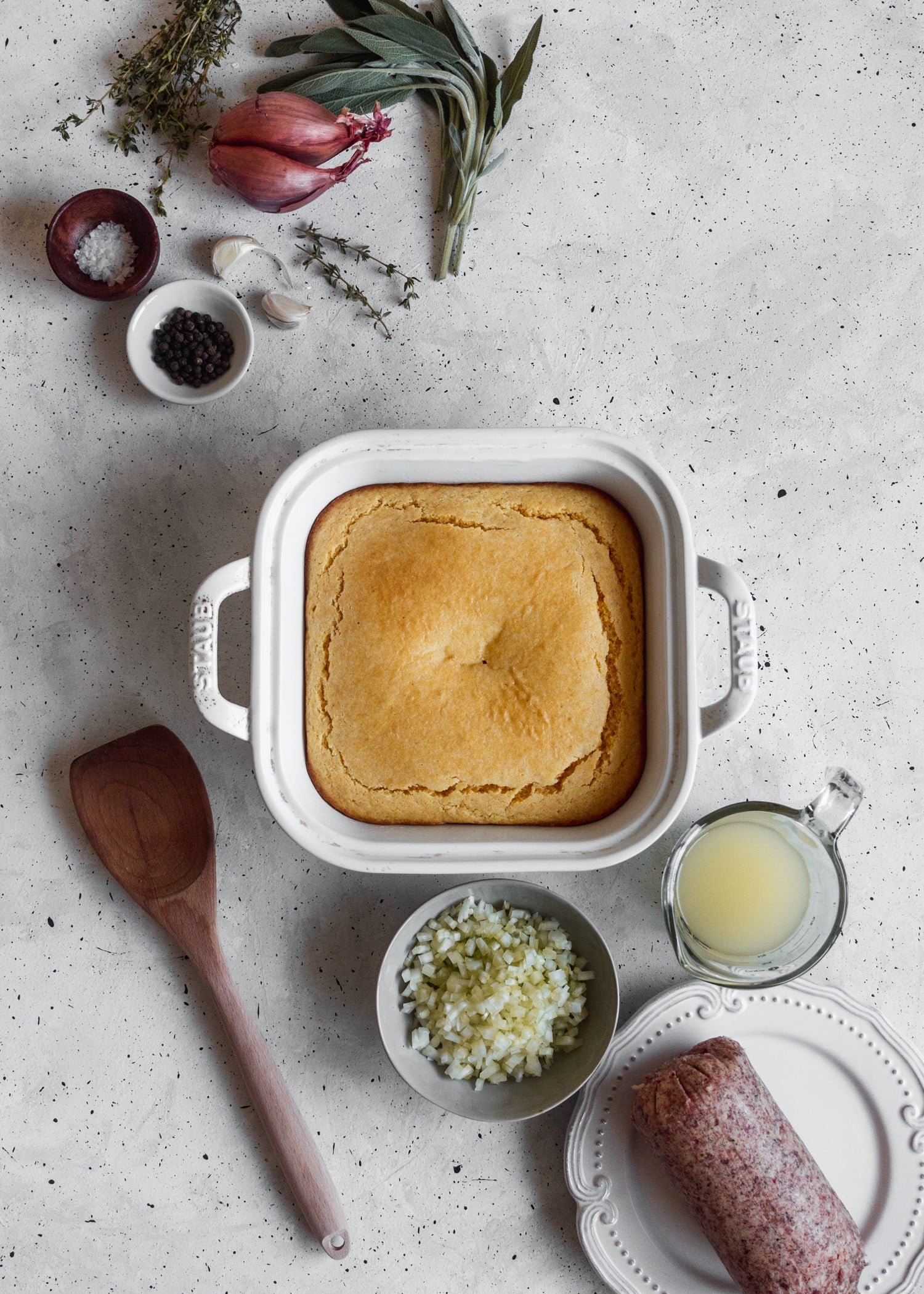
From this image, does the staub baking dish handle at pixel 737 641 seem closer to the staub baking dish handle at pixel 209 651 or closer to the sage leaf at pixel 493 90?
the staub baking dish handle at pixel 209 651

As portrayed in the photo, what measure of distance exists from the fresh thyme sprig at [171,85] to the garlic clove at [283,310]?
0.27m

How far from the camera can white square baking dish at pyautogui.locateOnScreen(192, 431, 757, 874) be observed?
4.73ft

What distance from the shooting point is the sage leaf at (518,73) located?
1.69 metres

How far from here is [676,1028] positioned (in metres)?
1.70

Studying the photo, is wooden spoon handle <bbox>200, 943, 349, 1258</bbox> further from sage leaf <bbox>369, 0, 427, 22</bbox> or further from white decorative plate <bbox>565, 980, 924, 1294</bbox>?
sage leaf <bbox>369, 0, 427, 22</bbox>

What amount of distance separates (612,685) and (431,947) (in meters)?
0.56

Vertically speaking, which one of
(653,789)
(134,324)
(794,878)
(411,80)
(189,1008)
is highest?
(411,80)

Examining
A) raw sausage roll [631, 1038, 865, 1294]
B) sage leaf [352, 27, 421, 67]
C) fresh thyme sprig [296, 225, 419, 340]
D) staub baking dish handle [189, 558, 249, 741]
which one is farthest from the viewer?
fresh thyme sprig [296, 225, 419, 340]

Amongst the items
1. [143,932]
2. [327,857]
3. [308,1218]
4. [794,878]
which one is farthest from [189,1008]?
[794,878]

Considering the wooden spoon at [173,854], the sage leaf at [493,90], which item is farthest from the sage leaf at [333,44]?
the wooden spoon at [173,854]

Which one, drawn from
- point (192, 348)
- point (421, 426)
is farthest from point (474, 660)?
point (192, 348)

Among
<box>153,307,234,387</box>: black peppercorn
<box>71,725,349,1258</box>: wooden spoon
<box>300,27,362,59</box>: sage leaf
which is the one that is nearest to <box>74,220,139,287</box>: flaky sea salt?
<box>153,307,234,387</box>: black peppercorn

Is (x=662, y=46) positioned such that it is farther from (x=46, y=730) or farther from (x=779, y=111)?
(x=46, y=730)

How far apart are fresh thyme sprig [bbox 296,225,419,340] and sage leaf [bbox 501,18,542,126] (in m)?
0.34
